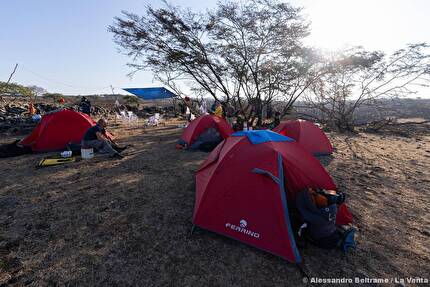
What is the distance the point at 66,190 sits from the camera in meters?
5.69

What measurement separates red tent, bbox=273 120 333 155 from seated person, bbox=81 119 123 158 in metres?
5.64

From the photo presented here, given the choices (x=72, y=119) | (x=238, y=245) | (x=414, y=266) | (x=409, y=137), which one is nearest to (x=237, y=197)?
(x=238, y=245)

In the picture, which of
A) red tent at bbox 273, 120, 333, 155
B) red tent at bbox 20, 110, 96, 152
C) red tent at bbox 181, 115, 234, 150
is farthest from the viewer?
red tent at bbox 181, 115, 234, 150

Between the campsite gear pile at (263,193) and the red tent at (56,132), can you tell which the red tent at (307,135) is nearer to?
the campsite gear pile at (263,193)

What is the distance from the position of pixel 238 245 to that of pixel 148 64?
13.4 meters

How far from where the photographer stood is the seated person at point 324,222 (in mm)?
3672

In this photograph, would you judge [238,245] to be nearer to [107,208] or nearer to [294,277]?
[294,277]

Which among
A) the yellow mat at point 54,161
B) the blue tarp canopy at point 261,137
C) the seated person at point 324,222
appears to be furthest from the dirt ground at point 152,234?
the blue tarp canopy at point 261,137

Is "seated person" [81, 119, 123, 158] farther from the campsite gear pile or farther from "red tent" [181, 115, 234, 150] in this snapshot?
the campsite gear pile

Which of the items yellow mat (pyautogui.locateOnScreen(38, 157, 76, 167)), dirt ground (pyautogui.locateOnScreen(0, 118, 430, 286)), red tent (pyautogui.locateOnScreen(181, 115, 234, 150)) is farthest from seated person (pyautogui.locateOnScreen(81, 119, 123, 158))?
red tent (pyautogui.locateOnScreen(181, 115, 234, 150))

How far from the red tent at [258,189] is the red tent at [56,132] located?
716cm

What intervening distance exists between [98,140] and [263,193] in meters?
6.58

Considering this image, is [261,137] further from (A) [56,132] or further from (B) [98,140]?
(A) [56,132]

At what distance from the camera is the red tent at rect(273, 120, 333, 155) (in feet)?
28.9
